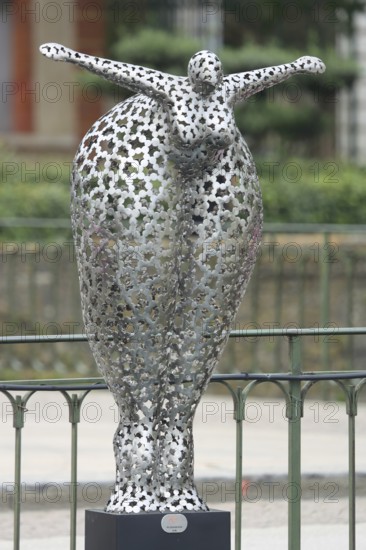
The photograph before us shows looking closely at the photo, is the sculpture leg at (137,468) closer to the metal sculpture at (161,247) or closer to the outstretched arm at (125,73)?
the metal sculpture at (161,247)

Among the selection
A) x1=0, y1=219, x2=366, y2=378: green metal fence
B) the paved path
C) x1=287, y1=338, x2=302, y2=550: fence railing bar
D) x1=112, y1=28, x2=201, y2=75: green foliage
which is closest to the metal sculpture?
x1=287, y1=338, x2=302, y2=550: fence railing bar

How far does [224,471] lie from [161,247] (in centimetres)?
372

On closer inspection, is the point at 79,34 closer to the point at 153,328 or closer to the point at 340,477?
the point at 340,477

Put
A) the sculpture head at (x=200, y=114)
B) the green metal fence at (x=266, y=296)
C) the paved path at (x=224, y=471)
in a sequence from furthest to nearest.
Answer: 1. the green metal fence at (x=266, y=296)
2. the paved path at (x=224, y=471)
3. the sculpture head at (x=200, y=114)

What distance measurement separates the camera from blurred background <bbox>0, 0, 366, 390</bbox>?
451 inches

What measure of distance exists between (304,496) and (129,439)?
3636mm

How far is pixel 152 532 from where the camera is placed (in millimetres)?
4762

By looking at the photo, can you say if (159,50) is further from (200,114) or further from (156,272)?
(156,272)

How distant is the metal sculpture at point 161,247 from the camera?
4695mm

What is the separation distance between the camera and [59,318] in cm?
1163

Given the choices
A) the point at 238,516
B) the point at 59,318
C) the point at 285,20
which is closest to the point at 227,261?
the point at 238,516

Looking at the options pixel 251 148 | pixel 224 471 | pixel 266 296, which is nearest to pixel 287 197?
pixel 266 296

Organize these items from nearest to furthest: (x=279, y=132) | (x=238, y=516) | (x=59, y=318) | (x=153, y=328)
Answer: (x=153, y=328), (x=238, y=516), (x=59, y=318), (x=279, y=132)

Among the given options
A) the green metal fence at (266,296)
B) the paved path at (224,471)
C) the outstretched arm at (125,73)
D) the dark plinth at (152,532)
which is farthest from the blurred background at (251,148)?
the outstretched arm at (125,73)
